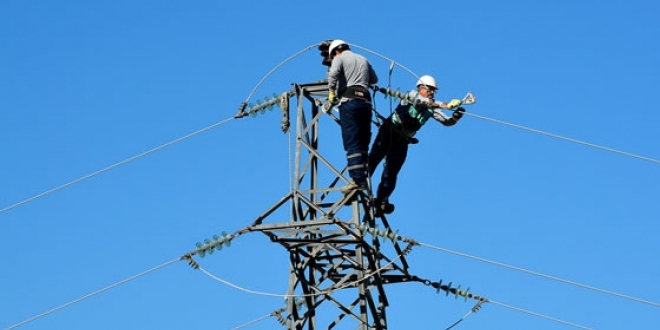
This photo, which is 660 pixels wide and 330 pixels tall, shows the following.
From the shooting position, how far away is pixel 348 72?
64.5 ft

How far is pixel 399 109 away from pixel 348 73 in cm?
134

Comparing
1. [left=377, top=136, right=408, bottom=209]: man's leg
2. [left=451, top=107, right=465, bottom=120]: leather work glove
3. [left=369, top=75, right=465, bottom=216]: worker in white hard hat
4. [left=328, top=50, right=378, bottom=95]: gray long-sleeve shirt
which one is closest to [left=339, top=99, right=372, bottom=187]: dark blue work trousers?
[left=328, top=50, right=378, bottom=95]: gray long-sleeve shirt

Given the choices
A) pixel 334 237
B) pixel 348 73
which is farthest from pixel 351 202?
pixel 348 73

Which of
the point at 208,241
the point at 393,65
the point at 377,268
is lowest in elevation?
the point at 377,268

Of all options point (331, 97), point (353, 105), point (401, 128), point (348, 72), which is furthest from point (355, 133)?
point (401, 128)

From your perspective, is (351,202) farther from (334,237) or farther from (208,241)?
(208,241)

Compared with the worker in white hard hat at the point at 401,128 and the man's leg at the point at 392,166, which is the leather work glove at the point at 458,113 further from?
the man's leg at the point at 392,166

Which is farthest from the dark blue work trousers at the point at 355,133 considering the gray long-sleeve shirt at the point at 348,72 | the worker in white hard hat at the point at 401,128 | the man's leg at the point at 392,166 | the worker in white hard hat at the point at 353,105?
the man's leg at the point at 392,166

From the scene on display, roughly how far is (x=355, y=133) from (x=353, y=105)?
354 millimetres

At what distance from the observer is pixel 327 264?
20094 mm

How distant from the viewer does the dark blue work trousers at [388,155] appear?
20719 millimetres

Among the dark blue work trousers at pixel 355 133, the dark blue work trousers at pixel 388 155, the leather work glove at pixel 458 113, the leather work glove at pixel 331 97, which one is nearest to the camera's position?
the dark blue work trousers at pixel 355 133

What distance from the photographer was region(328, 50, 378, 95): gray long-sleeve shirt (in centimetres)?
1956

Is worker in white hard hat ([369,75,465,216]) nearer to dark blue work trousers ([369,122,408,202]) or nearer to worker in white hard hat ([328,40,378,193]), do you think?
dark blue work trousers ([369,122,408,202])
